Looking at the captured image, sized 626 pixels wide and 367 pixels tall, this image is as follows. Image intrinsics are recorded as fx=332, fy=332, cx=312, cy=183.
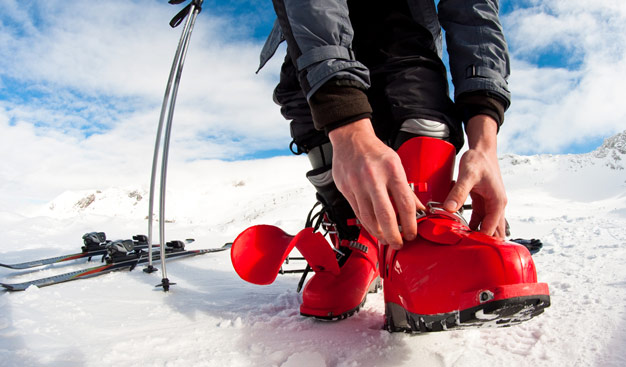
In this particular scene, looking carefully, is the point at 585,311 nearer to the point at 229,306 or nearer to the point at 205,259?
the point at 229,306

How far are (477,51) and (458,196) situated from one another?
502 millimetres

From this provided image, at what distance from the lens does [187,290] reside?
3.93 feet

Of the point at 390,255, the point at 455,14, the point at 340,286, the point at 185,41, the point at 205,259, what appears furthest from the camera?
the point at 205,259

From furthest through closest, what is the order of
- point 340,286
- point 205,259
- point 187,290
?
point 205,259, point 187,290, point 340,286

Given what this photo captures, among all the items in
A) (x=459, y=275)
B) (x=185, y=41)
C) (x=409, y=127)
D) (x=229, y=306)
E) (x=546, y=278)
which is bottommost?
(x=546, y=278)

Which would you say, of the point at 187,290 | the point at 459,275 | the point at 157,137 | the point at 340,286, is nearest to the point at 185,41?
the point at 157,137

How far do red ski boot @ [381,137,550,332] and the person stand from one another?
48mm

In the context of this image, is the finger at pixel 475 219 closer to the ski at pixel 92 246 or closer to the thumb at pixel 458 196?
the thumb at pixel 458 196

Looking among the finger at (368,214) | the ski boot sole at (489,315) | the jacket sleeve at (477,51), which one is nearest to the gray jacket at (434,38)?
the jacket sleeve at (477,51)

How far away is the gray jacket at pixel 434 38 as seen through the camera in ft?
2.36

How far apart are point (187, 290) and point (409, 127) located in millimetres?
942

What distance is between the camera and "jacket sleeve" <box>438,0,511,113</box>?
2.93 feet

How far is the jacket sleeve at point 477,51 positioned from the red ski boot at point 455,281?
375 mm

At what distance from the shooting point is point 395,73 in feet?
3.32
